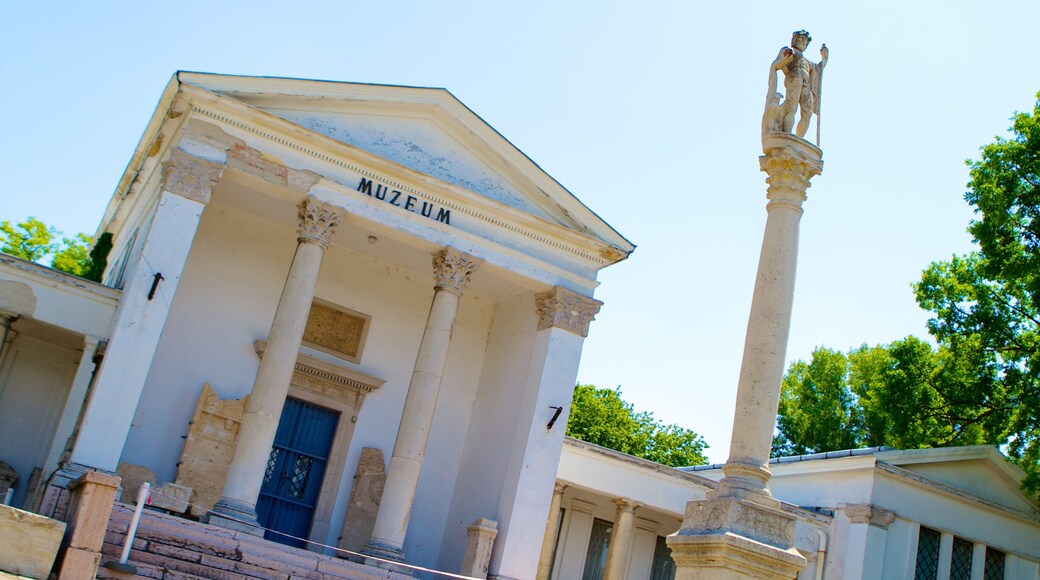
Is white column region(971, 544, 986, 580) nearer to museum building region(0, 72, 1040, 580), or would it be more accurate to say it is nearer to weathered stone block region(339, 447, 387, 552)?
museum building region(0, 72, 1040, 580)

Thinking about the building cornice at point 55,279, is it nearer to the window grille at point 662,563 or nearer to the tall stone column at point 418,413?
the tall stone column at point 418,413

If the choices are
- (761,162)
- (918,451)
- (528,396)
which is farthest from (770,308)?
(918,451)

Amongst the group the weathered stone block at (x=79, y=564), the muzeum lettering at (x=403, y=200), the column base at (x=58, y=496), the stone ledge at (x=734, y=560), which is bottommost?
the weathered stone block at (x=79, y=564)

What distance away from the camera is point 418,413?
17.8 m

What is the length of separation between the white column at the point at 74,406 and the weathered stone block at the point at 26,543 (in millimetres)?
6579

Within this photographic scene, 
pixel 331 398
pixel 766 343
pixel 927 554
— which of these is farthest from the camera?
pixel 927 554

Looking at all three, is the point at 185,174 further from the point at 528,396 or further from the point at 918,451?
the point at 918,451

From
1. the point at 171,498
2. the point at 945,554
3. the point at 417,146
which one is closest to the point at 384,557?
the point at 171,498

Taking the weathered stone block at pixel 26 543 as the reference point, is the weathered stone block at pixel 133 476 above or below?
above

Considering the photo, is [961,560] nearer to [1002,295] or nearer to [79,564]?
[1002,295]

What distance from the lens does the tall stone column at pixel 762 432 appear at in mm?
9797

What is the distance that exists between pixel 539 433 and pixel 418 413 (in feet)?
8.19

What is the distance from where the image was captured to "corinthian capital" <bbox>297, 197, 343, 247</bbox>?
58.0 ft

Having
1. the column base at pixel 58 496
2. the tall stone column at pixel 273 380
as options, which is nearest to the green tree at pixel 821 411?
the tall stone column at pixel 273 380
